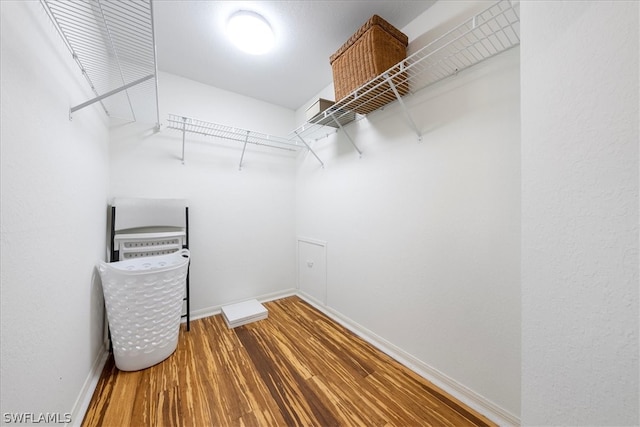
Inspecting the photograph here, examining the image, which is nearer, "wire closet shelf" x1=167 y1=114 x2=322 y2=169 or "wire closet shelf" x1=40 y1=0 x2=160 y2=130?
"wire closet shelf" x1=40 y1=0 x2=160 y2=130

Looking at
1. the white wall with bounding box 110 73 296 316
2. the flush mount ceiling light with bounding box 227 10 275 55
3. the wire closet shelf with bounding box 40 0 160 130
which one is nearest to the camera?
the wire closet shelf with bounding box 40 0 160 130

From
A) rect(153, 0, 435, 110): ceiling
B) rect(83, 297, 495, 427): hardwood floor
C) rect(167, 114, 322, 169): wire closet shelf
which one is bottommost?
rect(83, 297, 495, 427): hardwood floor

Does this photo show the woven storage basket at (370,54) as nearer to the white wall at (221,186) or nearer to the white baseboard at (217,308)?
the white wall at (221,186)

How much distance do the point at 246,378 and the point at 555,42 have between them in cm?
202

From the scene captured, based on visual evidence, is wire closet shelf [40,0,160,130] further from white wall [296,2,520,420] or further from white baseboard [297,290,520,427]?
white baseboard [297,290,520,427]

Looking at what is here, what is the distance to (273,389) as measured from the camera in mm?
1265

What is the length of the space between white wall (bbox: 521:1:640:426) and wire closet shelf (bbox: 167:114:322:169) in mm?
1709

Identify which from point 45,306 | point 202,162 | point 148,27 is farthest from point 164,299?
point 148,27

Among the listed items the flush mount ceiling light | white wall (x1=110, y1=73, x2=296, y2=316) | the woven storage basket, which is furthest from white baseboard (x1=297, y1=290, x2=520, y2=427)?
the flush mount ceiling light

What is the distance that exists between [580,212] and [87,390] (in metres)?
2.22

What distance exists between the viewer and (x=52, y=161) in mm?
880

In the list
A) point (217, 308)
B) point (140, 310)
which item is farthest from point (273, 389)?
point (217, 308)

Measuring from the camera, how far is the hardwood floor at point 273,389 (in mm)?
1082

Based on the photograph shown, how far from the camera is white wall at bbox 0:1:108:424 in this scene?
0.65 meters
